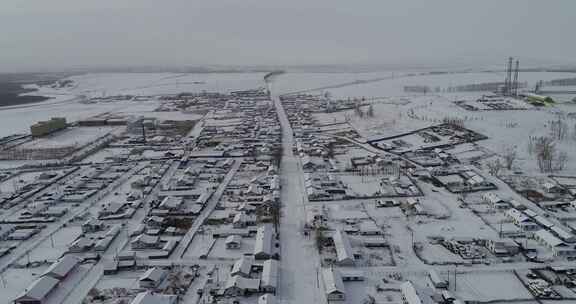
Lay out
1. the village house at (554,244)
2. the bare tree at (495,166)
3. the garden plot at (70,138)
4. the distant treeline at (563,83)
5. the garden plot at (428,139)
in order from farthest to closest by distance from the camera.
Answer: the distant treeline at (563,83) → the garden plot at (70,138) → the garden plot at (428,139) → the bare tree at (495,166) → the village house at (554,244)

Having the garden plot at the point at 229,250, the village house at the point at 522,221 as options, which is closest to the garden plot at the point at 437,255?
the village house at the point at 522,221

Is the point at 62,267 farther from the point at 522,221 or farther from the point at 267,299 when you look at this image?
the point at 522,221

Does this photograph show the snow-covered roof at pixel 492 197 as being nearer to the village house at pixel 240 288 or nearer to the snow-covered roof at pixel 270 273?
the snow-covered roof at pixel 270 273

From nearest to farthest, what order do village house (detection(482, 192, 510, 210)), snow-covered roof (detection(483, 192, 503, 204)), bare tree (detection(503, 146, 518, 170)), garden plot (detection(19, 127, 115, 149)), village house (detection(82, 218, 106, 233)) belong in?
village house (detection(82, 218, 106, 233)), village house (detection(482, 192, 510, 210)), snow-covered roof (detection(483, 192, 503, 204)), bare tree (detection(503, 146, 518, 170)), garden plot (detection(19, 127, 115, 149))

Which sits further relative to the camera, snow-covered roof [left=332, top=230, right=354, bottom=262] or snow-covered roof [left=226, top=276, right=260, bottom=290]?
snow-covered roof [left=332, top=230, right=354, bottom=262]

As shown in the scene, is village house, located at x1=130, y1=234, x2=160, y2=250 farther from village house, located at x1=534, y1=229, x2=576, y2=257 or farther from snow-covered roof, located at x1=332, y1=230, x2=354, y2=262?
village house, located at x1=534, y1=229, x2=576, y2=257

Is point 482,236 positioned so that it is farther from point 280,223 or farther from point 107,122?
point 107,122

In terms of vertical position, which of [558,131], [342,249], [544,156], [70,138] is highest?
[558,131]

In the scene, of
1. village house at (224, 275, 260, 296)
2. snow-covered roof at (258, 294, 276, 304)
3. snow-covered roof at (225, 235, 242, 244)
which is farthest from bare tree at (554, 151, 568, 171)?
village house at (224, 275, 260, 296)

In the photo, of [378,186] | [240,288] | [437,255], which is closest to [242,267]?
[240,288]
